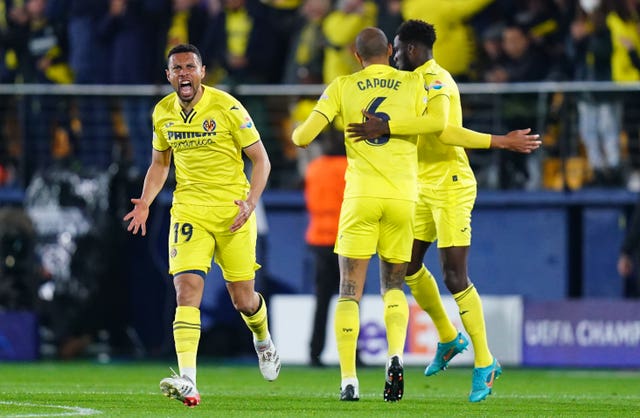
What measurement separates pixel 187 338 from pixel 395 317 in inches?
53.5

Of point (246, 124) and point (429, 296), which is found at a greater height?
point (246, 124)

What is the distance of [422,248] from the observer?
1090cm

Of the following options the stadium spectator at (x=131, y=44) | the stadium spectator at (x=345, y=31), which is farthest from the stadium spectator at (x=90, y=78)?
the stadium spectator at (x=345, y=31)

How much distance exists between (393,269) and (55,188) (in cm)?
794

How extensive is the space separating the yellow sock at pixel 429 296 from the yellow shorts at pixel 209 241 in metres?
1.20

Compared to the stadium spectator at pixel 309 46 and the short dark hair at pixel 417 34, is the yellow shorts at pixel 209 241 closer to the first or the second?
the short dark hair at pixel 417 34

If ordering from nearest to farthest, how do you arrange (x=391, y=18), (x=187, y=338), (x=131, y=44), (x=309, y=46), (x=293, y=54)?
(x=187, y=338)
(x=391, y=18)
(x=309, y=46)
(x=293, y=54)
(x=131, y=44)

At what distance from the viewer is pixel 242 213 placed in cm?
962

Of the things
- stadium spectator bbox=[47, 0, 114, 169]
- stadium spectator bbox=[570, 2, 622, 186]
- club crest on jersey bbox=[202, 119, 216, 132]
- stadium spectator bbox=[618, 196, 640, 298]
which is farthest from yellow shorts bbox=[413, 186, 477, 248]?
stadium spectator bbox=[47, 0, 114, 169]

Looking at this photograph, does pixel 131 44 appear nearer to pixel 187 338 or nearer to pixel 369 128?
pixel 369 128

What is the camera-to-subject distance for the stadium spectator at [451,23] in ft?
52.8

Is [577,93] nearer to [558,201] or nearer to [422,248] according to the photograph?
[558,201]

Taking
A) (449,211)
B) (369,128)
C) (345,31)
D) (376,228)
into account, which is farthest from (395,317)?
(345,31)

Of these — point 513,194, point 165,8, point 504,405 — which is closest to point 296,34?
point 165,8
